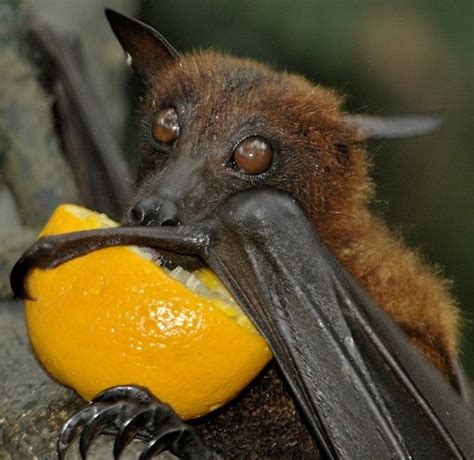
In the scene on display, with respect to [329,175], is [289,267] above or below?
below

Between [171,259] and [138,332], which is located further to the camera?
[171,259]

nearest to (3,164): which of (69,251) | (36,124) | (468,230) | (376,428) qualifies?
(36,124)

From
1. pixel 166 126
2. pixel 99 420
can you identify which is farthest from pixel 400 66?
pixel 99 420

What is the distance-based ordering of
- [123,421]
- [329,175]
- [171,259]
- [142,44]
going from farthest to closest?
[142,44], [329,175], [171,259], [123,421]

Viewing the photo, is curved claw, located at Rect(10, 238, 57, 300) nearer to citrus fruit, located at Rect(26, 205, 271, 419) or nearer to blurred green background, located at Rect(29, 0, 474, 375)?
citrus fruit, located at Rect(26, 205, 271, 419)

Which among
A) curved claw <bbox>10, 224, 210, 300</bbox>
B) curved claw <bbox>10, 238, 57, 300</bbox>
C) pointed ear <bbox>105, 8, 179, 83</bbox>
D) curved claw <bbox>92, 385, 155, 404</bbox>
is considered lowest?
curved claw <bbox>92, 385, 155, 404</bbox>

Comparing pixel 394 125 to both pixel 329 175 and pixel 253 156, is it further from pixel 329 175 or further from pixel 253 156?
pixel 253 156

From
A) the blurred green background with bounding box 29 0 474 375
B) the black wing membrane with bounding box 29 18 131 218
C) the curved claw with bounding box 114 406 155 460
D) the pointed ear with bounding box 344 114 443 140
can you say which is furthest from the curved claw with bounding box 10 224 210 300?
the blurred green background with bounding box 29 0 474 375

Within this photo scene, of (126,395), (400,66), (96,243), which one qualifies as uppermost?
(400,66)
